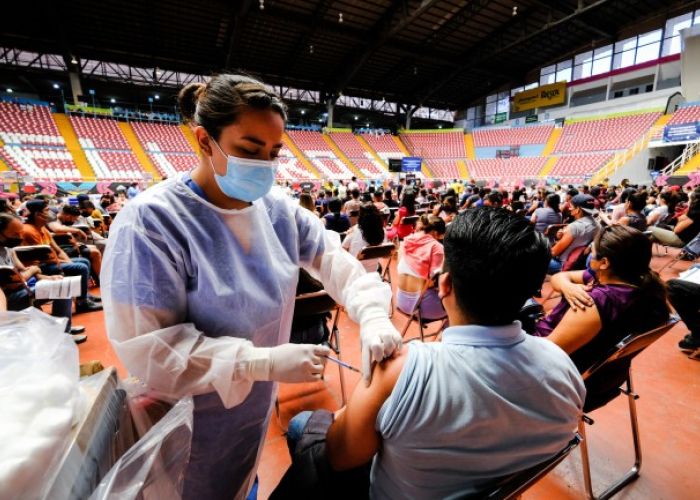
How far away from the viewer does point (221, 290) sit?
2.60ft

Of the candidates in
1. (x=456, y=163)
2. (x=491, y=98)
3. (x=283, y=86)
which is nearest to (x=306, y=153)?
(x=283, y=86)

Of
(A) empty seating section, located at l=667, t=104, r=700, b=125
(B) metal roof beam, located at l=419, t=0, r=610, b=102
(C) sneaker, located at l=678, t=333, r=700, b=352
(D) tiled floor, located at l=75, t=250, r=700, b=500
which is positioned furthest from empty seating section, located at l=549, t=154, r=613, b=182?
(D) tiled floor, located at l=75, t=250, r=700, b=500

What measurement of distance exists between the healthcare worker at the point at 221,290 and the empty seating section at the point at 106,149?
1614cm

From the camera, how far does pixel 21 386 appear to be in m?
0.51

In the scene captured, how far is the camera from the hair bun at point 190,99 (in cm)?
91

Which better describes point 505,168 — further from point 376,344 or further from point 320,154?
point 376,344

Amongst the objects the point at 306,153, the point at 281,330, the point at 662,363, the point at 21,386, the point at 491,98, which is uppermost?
the point at 491,98

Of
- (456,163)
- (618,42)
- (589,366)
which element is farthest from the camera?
(456,163)

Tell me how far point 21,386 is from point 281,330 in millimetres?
561

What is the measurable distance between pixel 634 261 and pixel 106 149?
1948 centimetres

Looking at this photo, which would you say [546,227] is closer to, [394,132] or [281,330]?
[281,330]

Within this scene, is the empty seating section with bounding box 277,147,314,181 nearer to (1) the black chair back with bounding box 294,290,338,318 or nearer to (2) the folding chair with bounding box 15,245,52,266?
(2) the folding chair with bounding box 15,245,52,266

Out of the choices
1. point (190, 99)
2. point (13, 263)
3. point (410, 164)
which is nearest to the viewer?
point (190, 99)

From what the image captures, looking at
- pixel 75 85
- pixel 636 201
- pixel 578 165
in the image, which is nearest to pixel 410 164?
pixel 578 165
